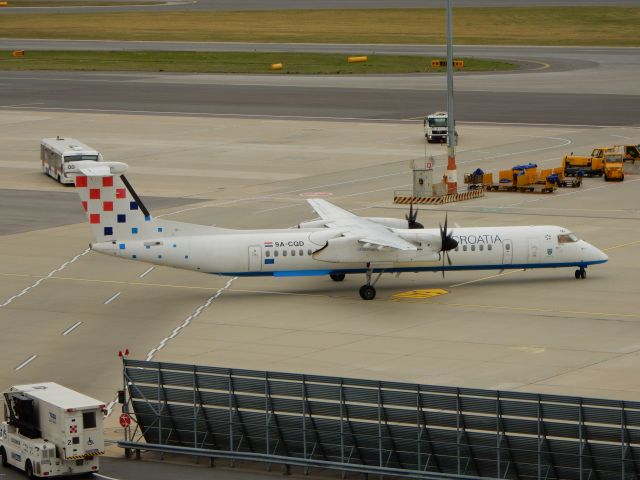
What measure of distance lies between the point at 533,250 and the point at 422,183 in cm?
2189

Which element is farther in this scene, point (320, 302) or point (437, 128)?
point (437, 128)

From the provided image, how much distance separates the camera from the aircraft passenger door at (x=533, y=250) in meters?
58.9

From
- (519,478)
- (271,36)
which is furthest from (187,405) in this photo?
(271,36)

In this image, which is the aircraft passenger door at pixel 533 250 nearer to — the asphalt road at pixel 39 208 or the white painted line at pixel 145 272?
the white painted line at pixel 145 272

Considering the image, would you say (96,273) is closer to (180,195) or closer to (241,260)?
(241,260)

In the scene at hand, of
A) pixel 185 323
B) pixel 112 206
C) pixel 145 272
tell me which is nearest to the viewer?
pixel 185 323

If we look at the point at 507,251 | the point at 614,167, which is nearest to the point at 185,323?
the point at 507,251

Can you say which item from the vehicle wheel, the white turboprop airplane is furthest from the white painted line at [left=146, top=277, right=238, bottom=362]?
the vehicle wheel

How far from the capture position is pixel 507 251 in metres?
58.6

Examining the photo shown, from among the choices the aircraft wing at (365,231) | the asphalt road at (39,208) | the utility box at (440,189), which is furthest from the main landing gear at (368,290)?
the asphalt road at (39,208)

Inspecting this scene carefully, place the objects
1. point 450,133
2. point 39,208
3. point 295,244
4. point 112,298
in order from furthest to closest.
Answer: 1. point 39,208
2. point 450,133
3. point 112,298
4. point 295,244

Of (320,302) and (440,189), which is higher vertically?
(440,189)

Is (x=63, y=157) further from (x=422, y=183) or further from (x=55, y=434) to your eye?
(x=55, y=434)

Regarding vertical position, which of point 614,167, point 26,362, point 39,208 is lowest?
→ point 26,362
